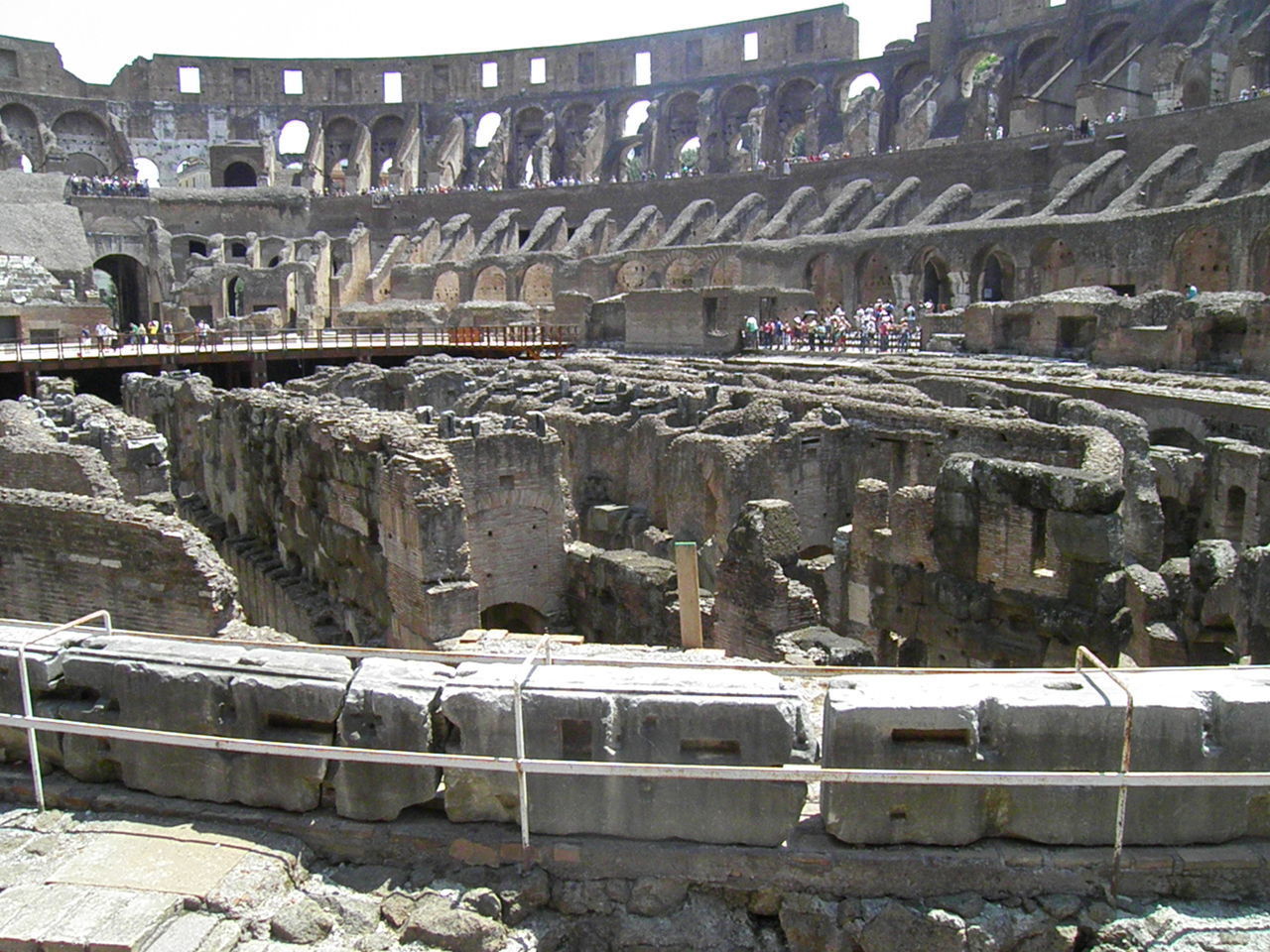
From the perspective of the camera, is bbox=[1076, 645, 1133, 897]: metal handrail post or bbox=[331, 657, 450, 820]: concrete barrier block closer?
bbox=[1076, 645, 1133, 897]: metal handrail post

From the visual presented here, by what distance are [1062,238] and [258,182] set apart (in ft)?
135

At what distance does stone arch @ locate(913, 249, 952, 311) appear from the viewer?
33844mm

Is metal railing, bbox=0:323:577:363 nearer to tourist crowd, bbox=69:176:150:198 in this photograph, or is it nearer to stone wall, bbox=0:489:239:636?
tourist crowd, bbox=69:176:150:198

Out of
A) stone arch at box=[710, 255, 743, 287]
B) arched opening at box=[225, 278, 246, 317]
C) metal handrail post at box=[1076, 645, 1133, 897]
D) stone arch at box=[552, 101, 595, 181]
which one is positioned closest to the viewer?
metal handrail post at box=[1076, 645, 1133, 897]

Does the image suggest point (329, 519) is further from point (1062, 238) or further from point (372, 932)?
point (1062, 238)

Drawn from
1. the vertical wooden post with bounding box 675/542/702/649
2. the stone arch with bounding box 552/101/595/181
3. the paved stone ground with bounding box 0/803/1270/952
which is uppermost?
the stone arch with bounding box 552/101/595/181

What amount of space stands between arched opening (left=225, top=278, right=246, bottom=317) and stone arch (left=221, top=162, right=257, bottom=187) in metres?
13.2

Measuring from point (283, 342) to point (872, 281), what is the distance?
19535mm

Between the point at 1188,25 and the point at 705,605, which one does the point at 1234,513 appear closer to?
the point at 705,605

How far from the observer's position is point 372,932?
4180mm

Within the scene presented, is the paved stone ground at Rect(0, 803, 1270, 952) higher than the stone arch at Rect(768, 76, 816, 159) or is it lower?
lower

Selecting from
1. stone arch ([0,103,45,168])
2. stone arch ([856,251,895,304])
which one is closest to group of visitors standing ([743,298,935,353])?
stone arch ([856,251,895,304])

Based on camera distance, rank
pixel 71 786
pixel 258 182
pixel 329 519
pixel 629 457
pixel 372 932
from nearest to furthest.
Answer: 1. pixel 372 932
2. pixel 71 786
3. pixel 329 519
4. pixel 629 457
5. pixel 258 182

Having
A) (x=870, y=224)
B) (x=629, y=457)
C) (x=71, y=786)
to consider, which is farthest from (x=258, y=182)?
(x=71, y=786)
